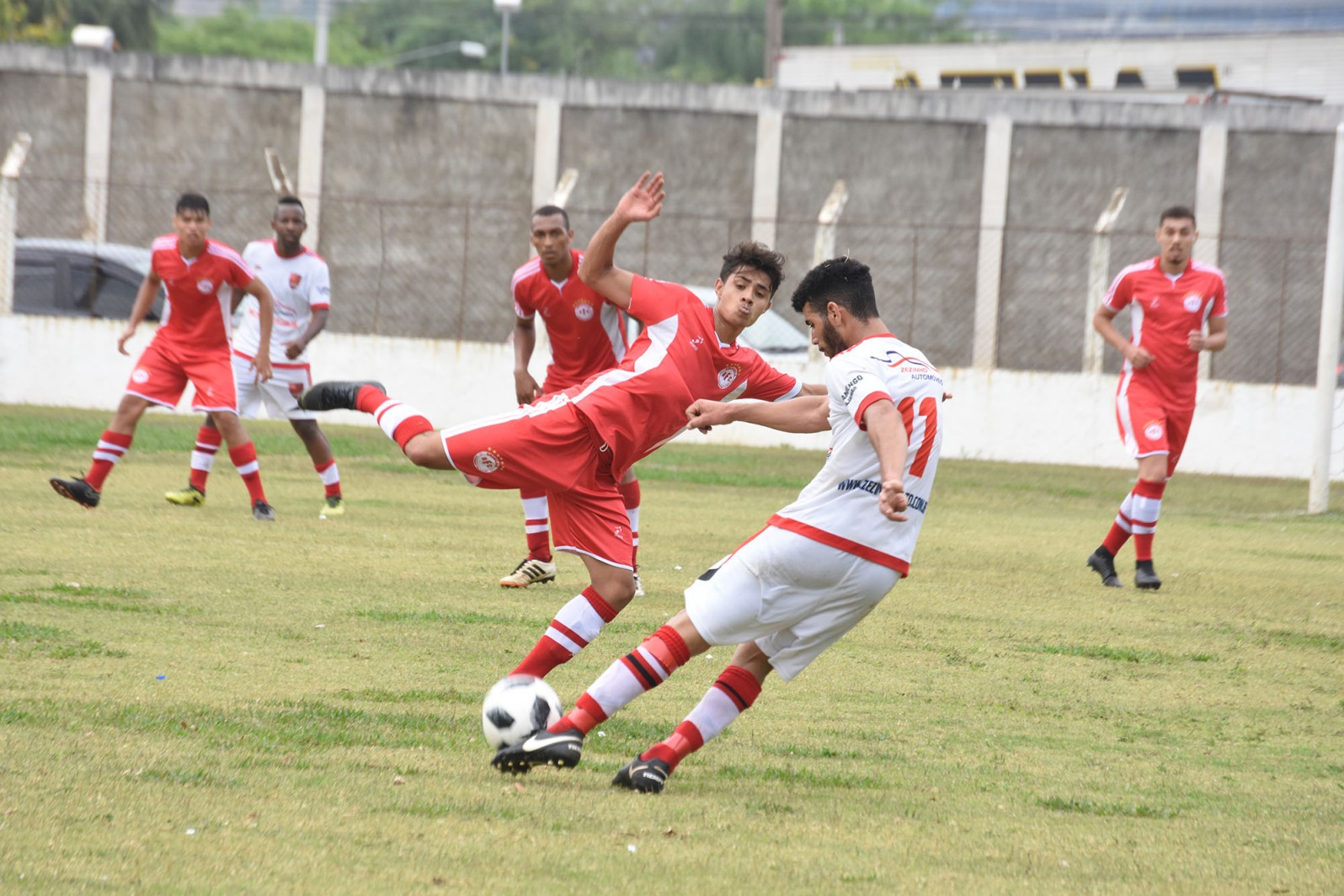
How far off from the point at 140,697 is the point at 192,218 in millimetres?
5525

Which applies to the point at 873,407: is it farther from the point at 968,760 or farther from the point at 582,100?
the point at 582,100

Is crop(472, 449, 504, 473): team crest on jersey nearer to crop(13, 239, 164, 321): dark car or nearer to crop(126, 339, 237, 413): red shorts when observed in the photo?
crop(126, 339, 237, 413): red shorts

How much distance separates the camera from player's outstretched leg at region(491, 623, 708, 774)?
16.0 ft

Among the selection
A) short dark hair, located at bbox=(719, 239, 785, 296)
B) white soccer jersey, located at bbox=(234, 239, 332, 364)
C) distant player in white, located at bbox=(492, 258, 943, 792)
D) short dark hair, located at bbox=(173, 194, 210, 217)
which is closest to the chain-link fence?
white soccer jersey, located at bbox=(234, 239, 332, 364)

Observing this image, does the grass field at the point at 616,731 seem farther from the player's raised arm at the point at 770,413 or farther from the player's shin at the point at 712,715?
the player's raised arm at the point at 770,413

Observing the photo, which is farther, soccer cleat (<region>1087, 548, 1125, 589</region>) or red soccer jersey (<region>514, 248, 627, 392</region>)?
soccer cleat (<region>1087, 548, 1125, 589</region>)

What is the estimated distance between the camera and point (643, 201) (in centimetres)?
576

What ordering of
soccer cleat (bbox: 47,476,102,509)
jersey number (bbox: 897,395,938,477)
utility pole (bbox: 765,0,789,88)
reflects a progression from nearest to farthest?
jersey number (bbox: 897,395,938,477) → soccer cleat (bbox: 47,476,102,509) → utility pole (bbox: 765,0,789,88)

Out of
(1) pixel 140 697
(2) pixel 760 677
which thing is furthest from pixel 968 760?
(1) pixel 140 697

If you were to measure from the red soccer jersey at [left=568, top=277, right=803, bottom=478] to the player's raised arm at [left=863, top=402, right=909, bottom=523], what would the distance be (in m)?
1.27

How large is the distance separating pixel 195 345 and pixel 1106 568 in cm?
612

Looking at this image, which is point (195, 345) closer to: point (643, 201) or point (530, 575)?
point (530, 575)

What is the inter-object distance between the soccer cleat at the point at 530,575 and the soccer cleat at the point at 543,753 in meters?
3.67

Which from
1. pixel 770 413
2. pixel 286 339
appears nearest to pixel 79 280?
pixel 286 339
